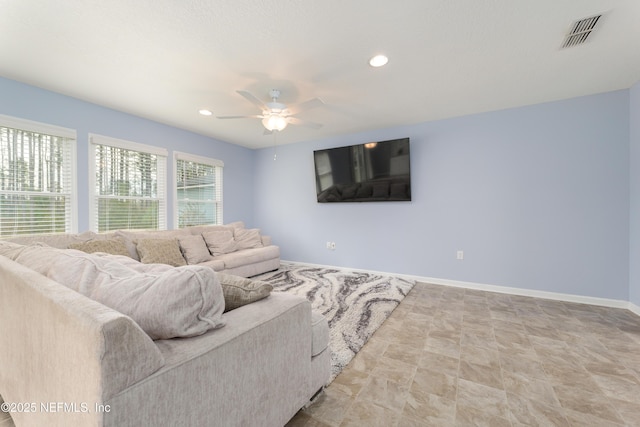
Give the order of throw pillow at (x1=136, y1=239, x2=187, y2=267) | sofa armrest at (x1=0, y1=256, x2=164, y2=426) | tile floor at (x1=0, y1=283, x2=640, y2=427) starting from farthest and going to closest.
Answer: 1. throw pillow at (x1=136, y1=239, x2=187, y2=267)
2. tile floor at (x1=0, y1=283, x2=640, y2=427)
3. sofa armrest at (x1=0, y1=256, x2=164, y2=426)

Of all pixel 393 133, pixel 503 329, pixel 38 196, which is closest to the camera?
pixel 503 329

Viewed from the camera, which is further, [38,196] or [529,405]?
[38,196]

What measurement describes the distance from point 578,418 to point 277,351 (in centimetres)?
169

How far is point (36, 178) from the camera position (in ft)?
9.32

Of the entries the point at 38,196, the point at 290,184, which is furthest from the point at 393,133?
the point at 38,196

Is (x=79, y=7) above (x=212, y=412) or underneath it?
above

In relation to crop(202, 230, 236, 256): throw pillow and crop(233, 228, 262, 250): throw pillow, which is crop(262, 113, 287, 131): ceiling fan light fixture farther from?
crop(233, 228, 262, 250): throw pillow

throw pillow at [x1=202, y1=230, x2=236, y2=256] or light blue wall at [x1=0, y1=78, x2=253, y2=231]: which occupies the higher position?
light blue wall at [x1=0, y1=78, x2=253, y2=231]

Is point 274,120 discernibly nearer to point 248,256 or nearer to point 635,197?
point 248,256

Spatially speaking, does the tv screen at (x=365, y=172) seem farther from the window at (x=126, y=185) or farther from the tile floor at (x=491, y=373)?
the window at (x=126, y=185)

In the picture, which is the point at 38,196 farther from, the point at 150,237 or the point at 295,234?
the point at 295,234

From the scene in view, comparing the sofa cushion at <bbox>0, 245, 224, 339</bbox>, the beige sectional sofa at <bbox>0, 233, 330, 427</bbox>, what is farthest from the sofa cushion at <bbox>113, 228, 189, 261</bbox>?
the sofa cushion at <bbox>0, 245, 224, 339</bbox>

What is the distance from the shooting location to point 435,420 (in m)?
1.37

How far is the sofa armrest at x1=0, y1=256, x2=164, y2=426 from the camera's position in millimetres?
638
